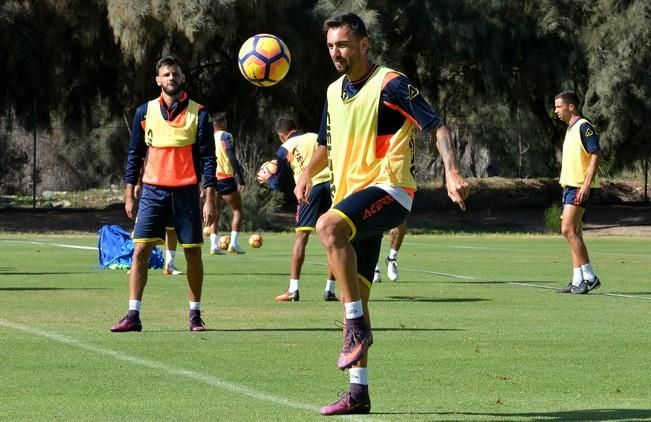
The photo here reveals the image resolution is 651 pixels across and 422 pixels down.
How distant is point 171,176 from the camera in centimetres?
1170

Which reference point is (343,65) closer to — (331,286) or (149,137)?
(149,137)

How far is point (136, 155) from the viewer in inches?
475

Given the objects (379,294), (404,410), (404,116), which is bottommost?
(379,294)

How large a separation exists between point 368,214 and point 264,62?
8430 mm

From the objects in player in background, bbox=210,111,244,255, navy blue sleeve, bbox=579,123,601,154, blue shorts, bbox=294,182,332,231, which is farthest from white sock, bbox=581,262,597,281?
player in background, bbox=210,111,244,255

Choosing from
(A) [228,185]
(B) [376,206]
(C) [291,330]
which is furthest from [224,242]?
(B) [376,206]

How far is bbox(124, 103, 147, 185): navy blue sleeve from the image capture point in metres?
11.9

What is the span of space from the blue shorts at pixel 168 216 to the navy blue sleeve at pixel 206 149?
0.23 metres

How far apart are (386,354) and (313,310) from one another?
3962 mm

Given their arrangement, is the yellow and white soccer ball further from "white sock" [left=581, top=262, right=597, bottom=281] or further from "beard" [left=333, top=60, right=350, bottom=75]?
"beard" [left=333, top=60, right=350, bottom=75]

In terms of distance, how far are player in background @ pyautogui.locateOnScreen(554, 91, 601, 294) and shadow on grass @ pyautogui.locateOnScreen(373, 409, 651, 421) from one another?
911 cm

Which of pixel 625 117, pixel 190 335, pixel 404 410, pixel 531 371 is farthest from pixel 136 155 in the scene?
pixel 625 117

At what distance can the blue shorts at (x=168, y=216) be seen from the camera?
37.9ft

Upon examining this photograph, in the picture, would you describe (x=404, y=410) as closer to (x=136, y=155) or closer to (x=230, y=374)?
(x=230, y=374)
